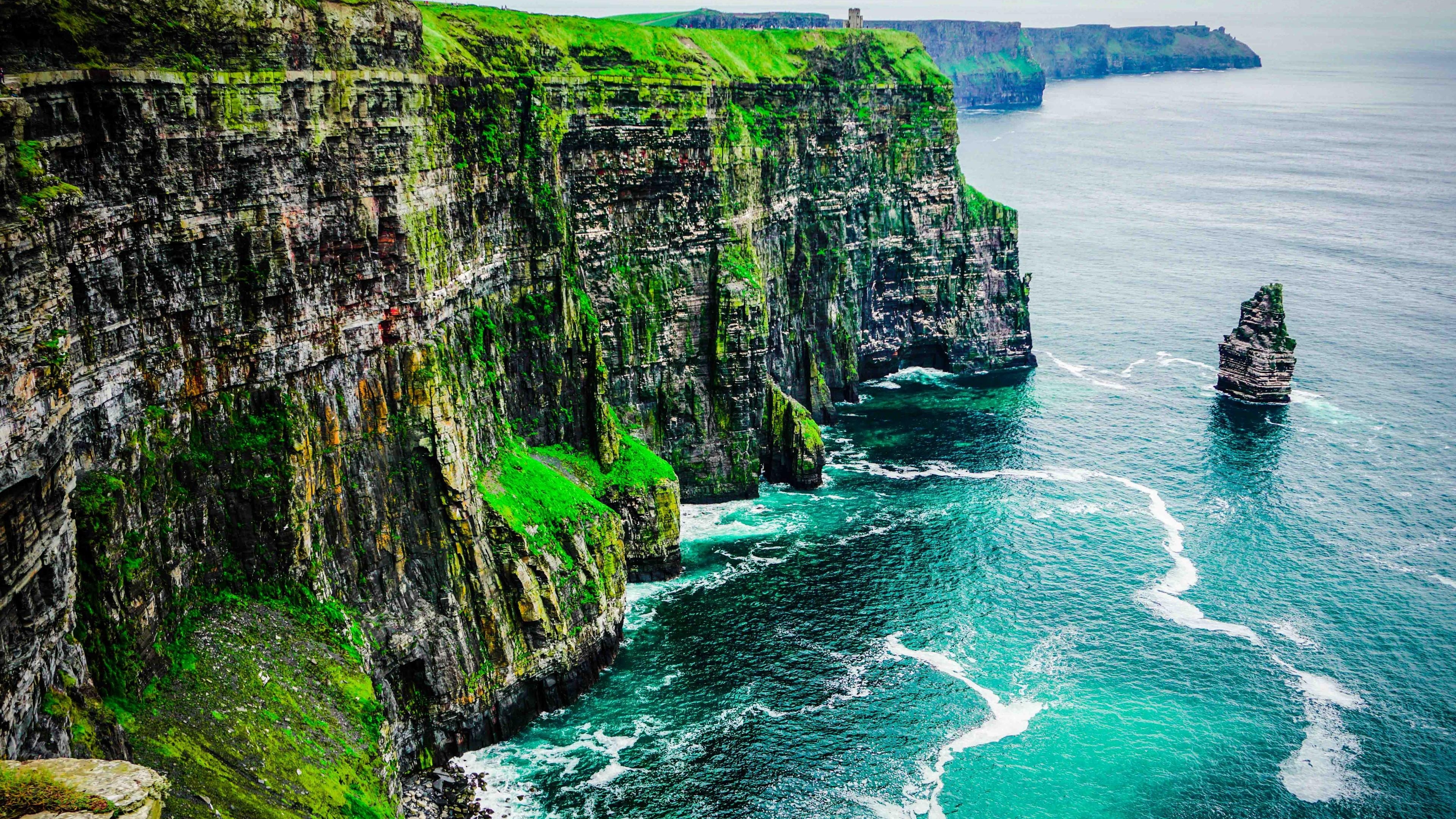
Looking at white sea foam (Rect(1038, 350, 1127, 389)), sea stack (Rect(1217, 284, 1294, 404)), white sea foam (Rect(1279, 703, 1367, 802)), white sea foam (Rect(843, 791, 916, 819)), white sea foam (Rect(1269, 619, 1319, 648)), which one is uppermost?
sea stack (Rect(1217, 284, 1294, 404))

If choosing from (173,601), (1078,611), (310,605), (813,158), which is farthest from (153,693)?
(813,158)

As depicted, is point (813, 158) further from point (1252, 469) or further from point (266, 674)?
point (266, 674)

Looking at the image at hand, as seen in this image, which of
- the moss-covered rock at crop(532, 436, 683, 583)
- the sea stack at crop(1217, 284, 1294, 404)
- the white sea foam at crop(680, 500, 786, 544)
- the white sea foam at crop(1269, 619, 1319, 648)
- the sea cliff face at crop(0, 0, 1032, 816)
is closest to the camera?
the sea cliff face at crop(0, 0, 1032, 816)

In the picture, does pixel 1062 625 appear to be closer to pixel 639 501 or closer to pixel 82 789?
pixel 639 501

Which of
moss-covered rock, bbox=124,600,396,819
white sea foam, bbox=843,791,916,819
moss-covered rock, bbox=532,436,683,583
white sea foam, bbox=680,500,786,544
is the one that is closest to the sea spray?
white sea foam, bbox=843,791,916,819

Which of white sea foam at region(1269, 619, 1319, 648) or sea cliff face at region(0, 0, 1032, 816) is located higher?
sea cliff face at region(0, 0, 1032, 816)

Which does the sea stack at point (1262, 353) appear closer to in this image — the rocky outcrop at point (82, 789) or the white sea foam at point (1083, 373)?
the white sea foam at point (1083, 373)

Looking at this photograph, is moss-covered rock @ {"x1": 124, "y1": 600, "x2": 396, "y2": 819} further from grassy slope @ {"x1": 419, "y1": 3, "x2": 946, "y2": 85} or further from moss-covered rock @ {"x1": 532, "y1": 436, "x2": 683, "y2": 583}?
grassy slope @ {"x1": 419, "y1": 3, "x2": 946, "y2": 85}
